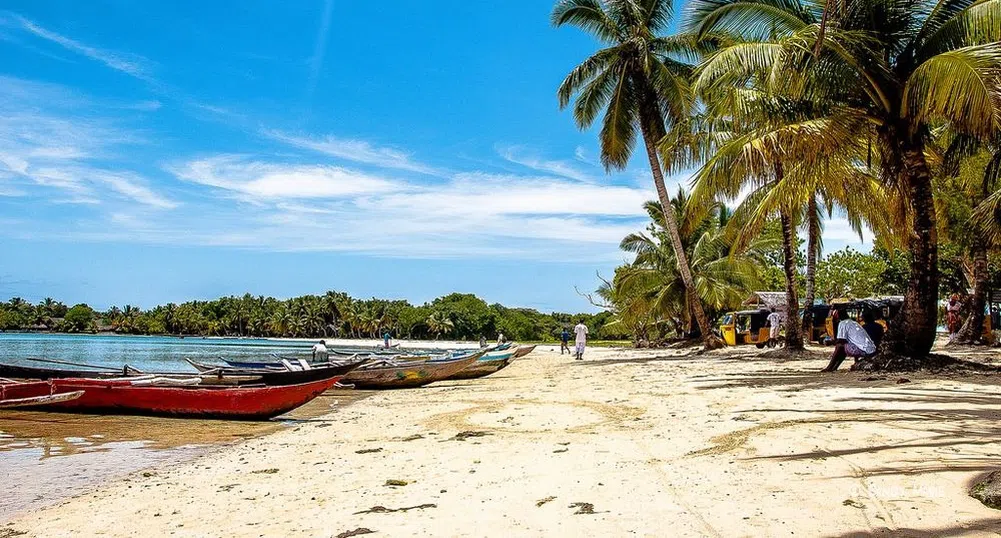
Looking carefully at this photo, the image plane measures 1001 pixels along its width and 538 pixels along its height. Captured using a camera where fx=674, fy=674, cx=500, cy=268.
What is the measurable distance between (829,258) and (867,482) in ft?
107

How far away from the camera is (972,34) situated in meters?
10.1

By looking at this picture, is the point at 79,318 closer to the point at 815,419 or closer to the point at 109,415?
the point at 109,415

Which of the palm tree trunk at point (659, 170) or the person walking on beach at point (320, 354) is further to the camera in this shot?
the person walking on beach at point (320, 354)

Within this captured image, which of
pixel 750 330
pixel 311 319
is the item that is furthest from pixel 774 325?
pixel 311 319

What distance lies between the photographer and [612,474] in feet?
18.1

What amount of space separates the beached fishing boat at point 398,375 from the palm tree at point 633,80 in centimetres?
884

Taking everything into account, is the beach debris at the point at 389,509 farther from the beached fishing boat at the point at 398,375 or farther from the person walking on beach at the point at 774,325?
the person walking on beach at the point at 774,325

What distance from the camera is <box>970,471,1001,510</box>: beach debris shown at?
12.5 feet

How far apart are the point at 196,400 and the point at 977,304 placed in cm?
2002

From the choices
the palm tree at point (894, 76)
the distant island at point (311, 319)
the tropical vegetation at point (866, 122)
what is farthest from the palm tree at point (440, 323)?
the palm tree at point (894, 76)

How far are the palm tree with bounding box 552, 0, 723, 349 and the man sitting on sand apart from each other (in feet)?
31.1

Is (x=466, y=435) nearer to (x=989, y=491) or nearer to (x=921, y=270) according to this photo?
(x=989, y=491)

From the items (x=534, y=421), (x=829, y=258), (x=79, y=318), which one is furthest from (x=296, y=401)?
(x=79, y=318)

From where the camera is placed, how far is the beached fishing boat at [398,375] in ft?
55.6
